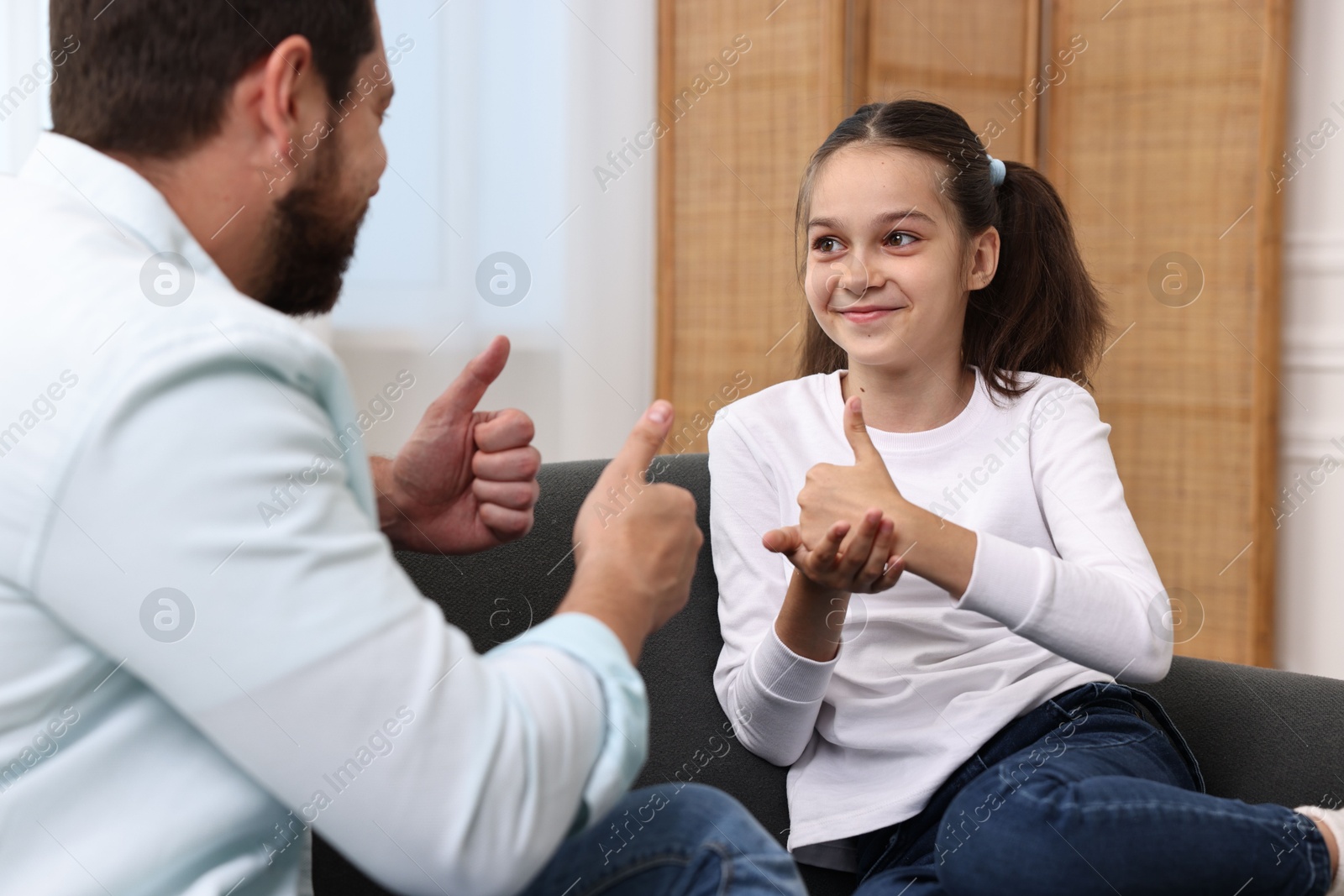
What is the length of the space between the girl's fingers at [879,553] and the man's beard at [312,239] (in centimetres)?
49

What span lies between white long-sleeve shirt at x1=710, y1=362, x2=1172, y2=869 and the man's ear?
651mm

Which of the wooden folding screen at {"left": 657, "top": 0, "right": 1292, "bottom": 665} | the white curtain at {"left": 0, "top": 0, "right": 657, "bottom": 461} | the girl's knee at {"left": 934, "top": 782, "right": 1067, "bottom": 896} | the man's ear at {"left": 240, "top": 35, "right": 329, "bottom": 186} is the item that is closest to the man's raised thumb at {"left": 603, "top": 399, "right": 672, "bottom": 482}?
the man's ear at {"left": 240, "top": 35, "right": 329, "bottom": 186}

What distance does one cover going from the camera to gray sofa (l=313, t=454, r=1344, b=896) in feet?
3.93

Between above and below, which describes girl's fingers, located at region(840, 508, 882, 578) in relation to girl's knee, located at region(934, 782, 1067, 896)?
above

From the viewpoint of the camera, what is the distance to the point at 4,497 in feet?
1.80

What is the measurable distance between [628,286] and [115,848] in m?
2.27

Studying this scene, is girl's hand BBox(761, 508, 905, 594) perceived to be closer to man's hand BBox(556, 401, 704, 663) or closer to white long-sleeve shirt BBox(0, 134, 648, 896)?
man's hand BBox(556, 401, 704, 663)

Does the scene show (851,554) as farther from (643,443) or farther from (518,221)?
(518,221)

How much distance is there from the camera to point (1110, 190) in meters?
2.68

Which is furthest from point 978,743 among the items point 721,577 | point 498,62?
point 498,62

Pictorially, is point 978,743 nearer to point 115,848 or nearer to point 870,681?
point 870,681

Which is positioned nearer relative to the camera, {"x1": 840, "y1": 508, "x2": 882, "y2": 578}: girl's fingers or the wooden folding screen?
{"x1": 840, "y1": 508, "x2": 882, "y2": 578}: girl's fingers

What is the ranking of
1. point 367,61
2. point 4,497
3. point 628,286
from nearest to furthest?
point 4,497 → point 367,61 → point 628,286

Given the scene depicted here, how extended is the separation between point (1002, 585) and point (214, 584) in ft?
2.42
